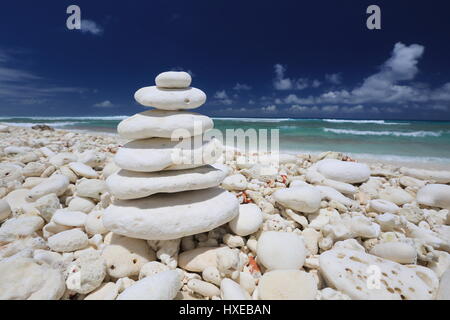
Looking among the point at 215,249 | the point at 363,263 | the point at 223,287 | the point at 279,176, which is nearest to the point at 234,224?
the point at 215,249

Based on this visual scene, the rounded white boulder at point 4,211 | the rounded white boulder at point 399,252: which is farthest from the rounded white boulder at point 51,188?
the rounded white boulder at point 399,252

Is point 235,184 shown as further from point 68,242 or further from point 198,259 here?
point 68,242

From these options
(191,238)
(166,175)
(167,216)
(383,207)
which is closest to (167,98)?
(166,175)

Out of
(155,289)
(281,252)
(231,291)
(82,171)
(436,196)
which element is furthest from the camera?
(82,171)

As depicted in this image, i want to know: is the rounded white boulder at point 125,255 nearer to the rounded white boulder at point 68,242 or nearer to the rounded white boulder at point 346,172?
the rounded white boulder at point 68,242

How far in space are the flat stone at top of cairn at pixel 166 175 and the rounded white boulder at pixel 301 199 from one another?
→ 0.93 metres

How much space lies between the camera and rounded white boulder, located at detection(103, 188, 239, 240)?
7.89 ft

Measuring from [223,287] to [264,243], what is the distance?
0.67 m

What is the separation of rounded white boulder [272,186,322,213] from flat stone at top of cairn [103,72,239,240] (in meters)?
0.93

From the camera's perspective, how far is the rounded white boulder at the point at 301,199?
10.6ft

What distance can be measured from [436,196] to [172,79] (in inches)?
186

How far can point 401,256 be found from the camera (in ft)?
8.04

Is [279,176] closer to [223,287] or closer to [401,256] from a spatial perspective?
[401,256]

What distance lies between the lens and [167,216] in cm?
244
